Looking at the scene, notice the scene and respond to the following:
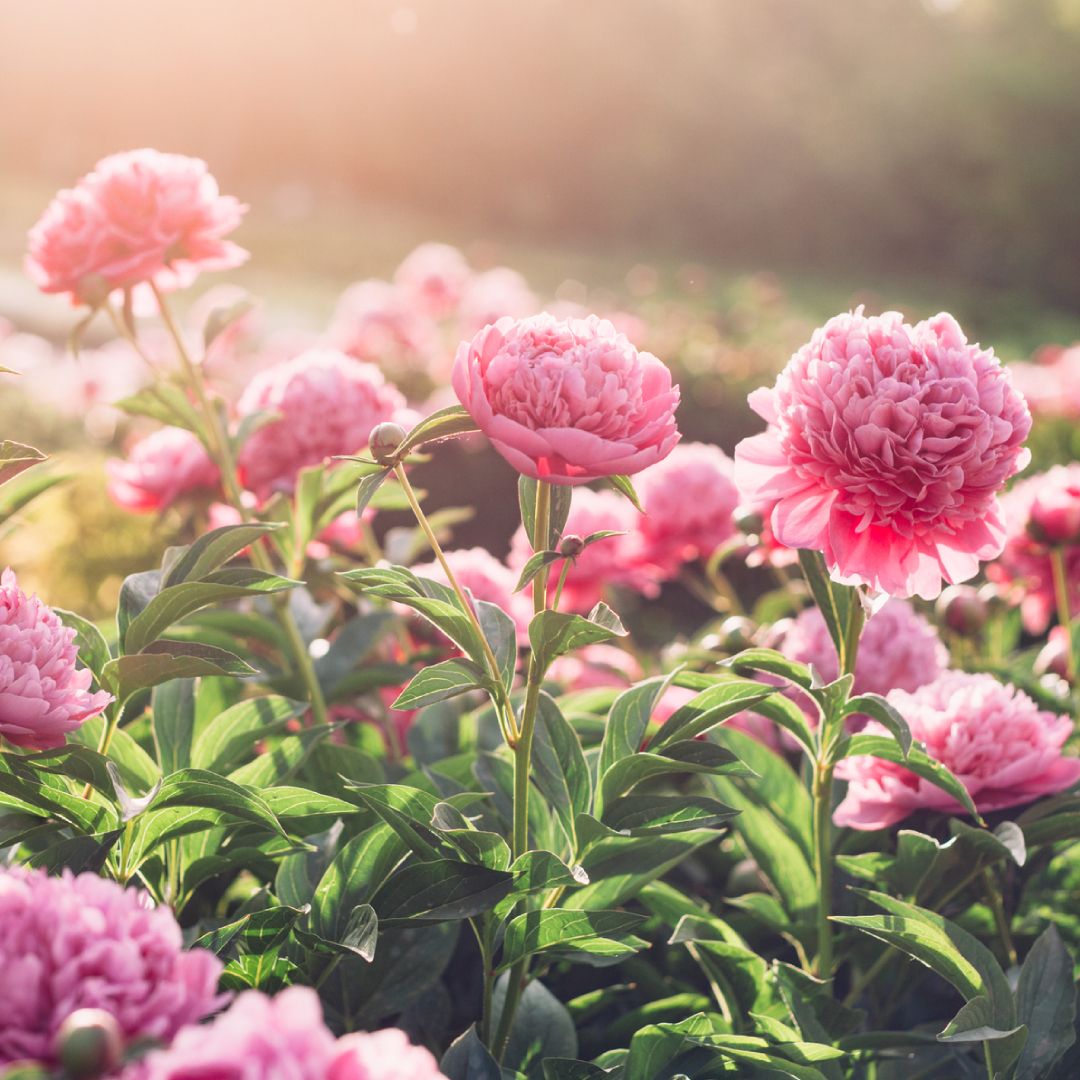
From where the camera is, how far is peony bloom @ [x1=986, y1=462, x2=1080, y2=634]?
1.46 meters

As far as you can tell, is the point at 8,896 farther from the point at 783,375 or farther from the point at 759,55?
the point at 759,55

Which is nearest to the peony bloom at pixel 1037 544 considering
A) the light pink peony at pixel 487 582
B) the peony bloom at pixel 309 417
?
the light pink peony at pixel 487 582

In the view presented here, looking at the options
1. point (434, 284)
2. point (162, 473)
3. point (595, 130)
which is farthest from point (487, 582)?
point (595, 130)

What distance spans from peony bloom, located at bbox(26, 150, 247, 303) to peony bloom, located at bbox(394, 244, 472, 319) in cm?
272

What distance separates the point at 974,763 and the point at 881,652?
249 millimetres

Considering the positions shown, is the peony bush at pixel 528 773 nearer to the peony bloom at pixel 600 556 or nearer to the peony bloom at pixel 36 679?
the peony bloom at pixel 36 679

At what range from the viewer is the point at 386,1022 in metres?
1.03

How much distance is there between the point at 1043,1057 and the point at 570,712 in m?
0.50

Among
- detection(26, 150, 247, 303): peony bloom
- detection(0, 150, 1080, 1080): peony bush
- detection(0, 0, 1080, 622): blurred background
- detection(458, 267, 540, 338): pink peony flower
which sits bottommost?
detection(0, 150, 1080, 1080): peony bush

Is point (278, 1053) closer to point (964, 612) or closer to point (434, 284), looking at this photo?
point (964, 612)

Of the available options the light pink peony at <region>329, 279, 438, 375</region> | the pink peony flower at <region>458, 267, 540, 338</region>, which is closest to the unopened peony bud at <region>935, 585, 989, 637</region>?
the pink peony flower at <region>458, 267, 540, 338</region>

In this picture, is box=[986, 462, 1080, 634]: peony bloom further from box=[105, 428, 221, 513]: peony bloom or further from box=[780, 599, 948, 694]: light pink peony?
box=[105, 428, 221, 513]: peony bloom

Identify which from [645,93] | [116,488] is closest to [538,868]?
[116,488]

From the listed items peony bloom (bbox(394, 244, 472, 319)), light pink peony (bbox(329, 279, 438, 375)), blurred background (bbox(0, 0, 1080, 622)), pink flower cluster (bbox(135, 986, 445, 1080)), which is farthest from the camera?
blurred background (bbox(0, 0, 1080, 622))
